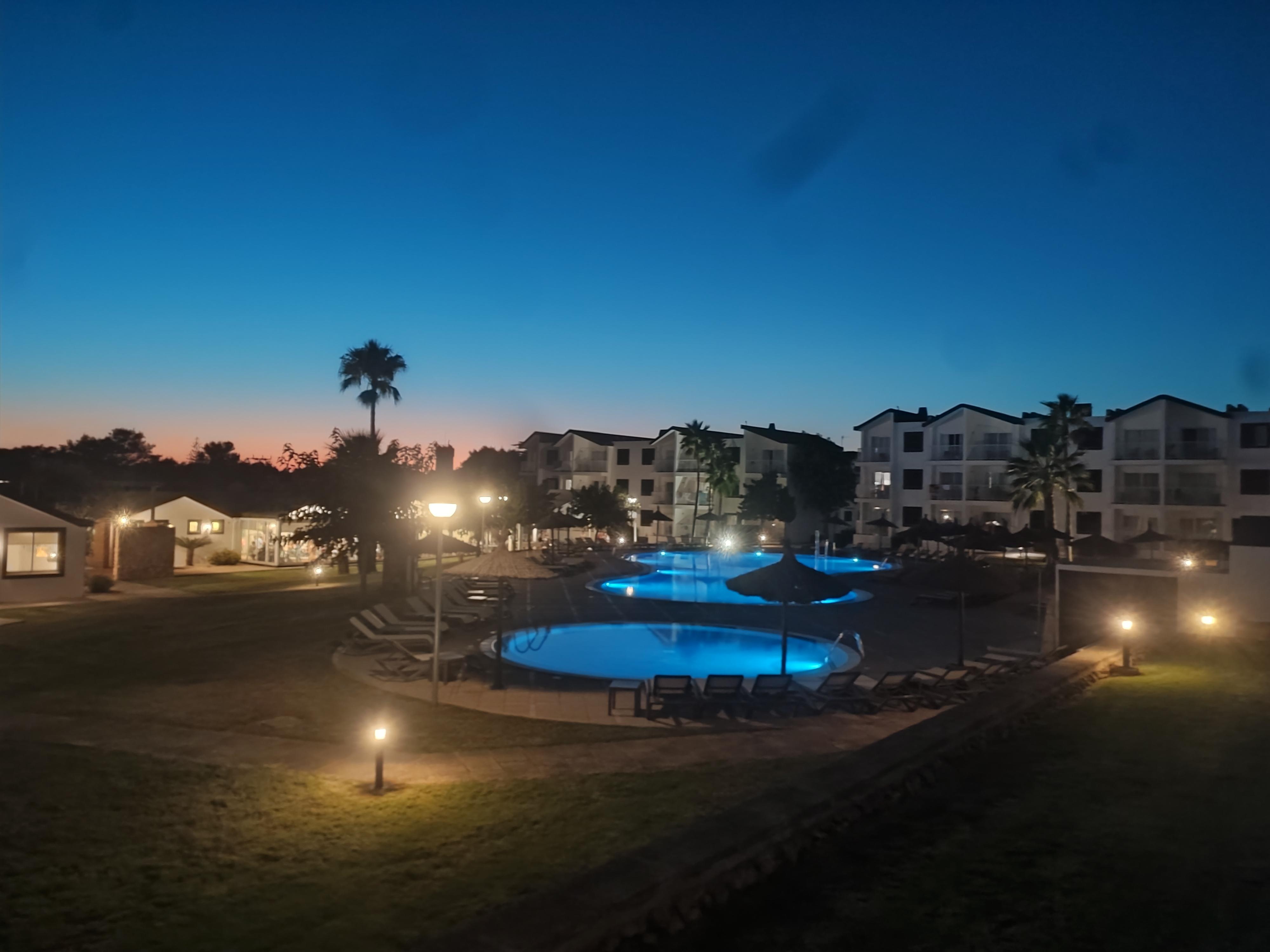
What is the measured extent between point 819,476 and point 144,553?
4572 centimetres

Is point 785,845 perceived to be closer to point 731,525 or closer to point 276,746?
point 276,746

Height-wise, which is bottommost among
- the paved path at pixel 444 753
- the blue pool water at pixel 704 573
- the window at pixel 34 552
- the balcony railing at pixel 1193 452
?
the paved path at pixel 444 753

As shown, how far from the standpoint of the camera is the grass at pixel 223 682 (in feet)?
36.5

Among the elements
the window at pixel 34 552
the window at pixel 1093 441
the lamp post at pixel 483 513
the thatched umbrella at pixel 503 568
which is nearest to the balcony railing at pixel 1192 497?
the window at pixel 1093 441

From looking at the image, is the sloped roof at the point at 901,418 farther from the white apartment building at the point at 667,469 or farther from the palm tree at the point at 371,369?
the palm tree at the point at 371,369

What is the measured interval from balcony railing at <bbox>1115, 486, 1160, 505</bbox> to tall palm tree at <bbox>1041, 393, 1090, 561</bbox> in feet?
8.36

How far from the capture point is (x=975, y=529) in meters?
32.0

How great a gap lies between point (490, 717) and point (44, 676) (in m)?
8.26

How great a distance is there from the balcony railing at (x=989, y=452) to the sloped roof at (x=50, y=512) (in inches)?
1861

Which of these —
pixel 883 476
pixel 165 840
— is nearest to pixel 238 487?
pixel 883 476

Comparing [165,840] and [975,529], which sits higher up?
[975,529]

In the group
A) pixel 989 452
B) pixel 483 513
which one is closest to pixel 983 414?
pixel 989 452

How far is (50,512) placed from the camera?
25.6 metres

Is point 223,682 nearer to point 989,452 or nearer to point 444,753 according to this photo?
point 444,753
